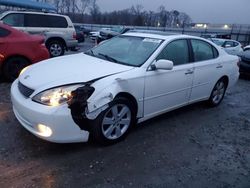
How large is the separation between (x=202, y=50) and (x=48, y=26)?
24.1 feet

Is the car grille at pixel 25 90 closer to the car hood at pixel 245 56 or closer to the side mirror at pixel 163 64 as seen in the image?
the side mirror at pixel 163 64

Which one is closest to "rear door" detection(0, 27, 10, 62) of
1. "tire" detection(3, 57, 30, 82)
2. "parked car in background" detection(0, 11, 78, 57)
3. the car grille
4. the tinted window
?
"tire" detection(3, 57, 30, 82)

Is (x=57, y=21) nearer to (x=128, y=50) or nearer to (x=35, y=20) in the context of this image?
(x=35, y=20)

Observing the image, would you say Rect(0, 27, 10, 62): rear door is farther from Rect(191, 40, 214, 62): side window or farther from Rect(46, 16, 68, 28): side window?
Rect(46, 16, 68, 28): side window

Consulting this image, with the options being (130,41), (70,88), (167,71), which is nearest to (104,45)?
(130,41)

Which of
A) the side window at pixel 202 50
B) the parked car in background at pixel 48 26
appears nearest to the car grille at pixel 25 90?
the side window at pixel 202 50

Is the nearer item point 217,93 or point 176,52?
point 176,52

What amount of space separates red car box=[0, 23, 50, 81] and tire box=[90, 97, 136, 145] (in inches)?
147

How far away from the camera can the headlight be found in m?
3.12

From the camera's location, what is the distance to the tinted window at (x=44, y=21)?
10.2 m

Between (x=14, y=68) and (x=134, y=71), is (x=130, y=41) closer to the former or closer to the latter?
(x=134, y=71)

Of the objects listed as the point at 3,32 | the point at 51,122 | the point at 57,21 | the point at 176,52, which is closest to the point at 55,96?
the point at 51,122

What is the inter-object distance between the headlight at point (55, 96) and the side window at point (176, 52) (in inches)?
60.1

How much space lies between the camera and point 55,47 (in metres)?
10.7
